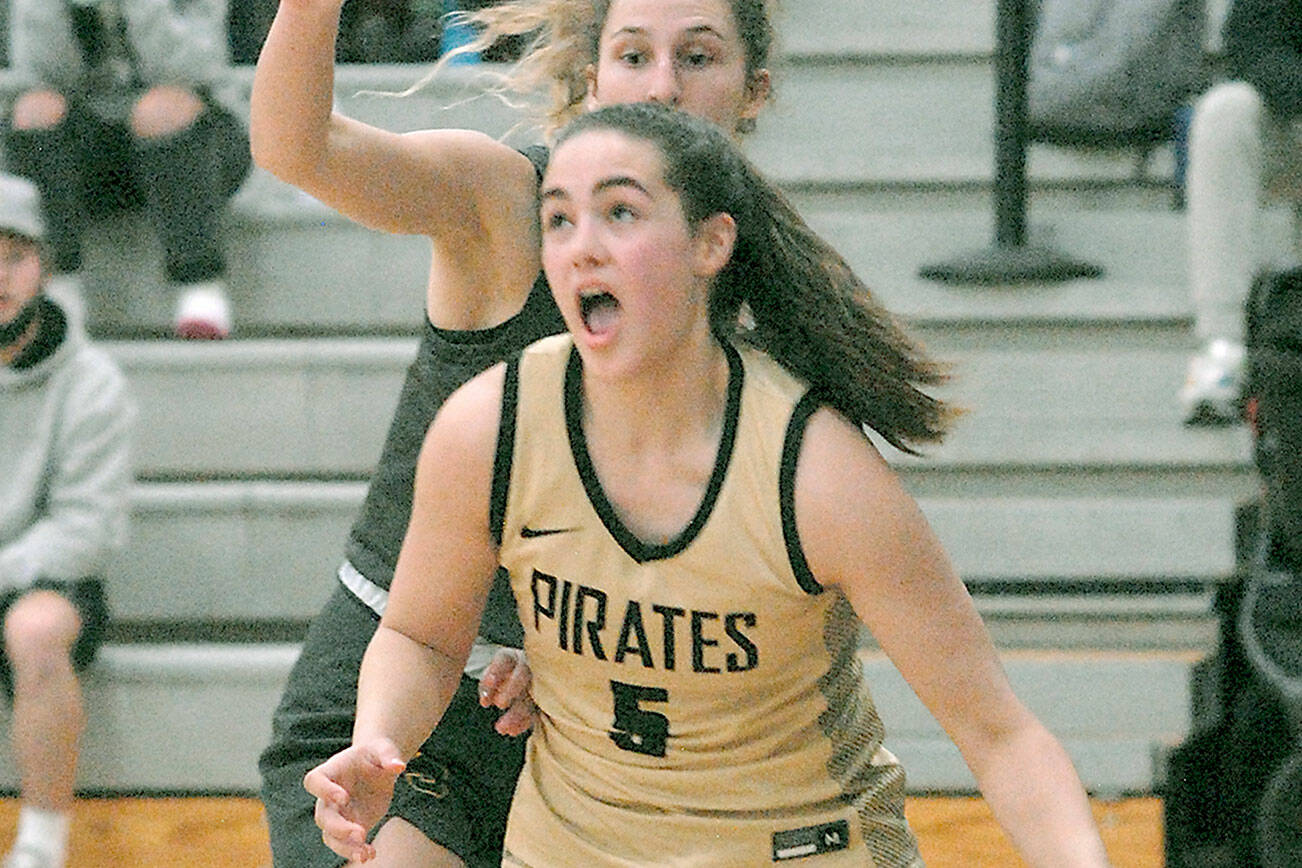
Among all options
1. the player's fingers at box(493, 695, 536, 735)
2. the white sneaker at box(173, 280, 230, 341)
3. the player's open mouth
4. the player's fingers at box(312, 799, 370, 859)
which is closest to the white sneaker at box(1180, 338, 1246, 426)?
the white sneaker at box(173, 280, 230, 341)

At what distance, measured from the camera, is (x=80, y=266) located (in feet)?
14.2

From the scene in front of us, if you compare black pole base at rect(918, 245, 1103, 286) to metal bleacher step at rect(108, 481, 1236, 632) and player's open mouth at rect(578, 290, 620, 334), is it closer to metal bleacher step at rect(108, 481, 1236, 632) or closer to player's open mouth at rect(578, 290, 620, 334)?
metal bleacher step at rect(108, 481, 1236, 632)

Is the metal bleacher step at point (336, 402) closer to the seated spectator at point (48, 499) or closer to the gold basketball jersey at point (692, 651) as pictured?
the seated spectator at point (48, 499)

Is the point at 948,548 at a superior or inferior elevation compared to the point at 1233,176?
inferior

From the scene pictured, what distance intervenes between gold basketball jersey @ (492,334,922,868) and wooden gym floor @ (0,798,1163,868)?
194 centimetres

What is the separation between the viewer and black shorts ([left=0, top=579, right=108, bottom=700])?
3.67m

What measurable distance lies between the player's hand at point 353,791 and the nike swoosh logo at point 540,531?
21 cm

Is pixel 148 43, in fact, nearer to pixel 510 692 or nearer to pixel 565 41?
pixel 565 41

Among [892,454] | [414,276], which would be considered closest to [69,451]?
[414,276]

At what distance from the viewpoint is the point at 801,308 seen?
168cm

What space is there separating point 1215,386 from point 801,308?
2.72 metres

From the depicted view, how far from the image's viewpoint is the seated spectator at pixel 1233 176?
4109mm

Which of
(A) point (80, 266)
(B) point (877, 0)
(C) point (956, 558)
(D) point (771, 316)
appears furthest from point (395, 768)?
(B) point (877, 0)

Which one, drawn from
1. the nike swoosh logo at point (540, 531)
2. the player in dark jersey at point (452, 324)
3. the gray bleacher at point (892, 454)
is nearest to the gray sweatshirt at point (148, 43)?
the gray bleacher at point (892, 454)
